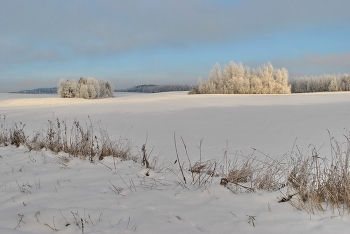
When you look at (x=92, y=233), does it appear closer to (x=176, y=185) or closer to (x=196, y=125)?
(x=176, y=185)

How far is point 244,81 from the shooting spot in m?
39.5

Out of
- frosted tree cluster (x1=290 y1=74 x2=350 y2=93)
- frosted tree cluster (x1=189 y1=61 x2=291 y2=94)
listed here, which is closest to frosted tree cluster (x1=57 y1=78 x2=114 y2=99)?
frosted tree cluster (x1=189 y1=61 x2=291 y2=94)

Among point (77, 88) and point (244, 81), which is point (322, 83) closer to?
point (244, 81)

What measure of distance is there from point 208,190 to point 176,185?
508mm

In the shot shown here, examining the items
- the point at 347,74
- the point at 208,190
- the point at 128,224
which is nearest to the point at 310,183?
the point at 208,190

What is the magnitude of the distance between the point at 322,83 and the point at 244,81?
2488 centimetres

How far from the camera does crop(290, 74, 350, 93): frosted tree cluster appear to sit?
159 feet

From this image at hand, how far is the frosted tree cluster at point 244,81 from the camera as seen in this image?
39.4 metres

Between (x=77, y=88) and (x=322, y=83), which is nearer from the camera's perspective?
(x=77, y=88)

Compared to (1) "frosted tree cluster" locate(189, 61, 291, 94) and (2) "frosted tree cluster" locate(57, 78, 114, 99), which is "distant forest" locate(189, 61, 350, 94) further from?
(2) "frosted tree cluster" locate(57, 78, 114, 99)

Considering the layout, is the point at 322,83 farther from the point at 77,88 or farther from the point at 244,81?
the point at 77,88

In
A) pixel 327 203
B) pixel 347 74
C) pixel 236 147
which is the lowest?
pixel 236 147

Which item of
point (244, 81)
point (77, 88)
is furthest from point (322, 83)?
point (77, 88)

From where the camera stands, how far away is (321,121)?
9.76 m
